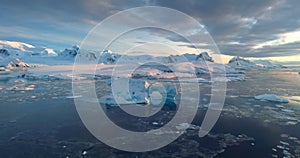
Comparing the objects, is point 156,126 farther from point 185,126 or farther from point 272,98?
point 272,98

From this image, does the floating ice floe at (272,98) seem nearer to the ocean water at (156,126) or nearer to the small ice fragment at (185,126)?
the ocean water at (156,126)

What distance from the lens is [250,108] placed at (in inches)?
405

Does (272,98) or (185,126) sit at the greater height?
(272,98)

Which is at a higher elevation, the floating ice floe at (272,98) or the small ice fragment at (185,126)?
the floating ice floe at (272,98)

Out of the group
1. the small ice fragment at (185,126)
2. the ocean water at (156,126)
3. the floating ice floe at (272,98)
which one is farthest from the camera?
the floating ice floe at (272,98)

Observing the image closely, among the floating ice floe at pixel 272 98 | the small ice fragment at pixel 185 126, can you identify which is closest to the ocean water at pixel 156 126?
the small ice fragment at pixel 185 126

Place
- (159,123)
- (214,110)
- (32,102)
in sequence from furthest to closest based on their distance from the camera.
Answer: (32,102), (214,110), (159,123)

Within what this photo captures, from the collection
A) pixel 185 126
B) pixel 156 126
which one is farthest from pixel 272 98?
pixel 156 126

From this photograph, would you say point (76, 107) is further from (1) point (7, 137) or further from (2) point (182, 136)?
(2) point (182, 136)

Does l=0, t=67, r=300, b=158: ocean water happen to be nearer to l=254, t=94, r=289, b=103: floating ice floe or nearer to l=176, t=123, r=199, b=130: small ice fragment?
l=176, t=123, r=199, b=130: small ice fragment

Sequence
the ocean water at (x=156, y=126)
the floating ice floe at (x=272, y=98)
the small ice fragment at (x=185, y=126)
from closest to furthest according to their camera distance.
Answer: the ocean water at (x=156, y=126), the small ice fragment at (x=185, y=126), the floating ice floe at (x=272, y=98)

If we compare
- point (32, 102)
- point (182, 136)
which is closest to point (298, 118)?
point (182, 136)

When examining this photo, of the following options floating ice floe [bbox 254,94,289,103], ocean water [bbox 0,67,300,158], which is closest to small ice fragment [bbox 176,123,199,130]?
ocean water [bbox 0,67,300,158]

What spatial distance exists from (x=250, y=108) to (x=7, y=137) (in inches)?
383
